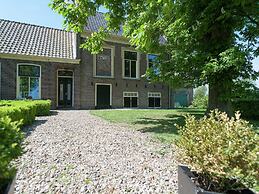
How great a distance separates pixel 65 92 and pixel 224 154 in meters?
18.1

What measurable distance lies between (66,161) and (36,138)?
7.51ft

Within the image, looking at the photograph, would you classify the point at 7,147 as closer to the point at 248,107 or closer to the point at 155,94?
the point at 248,107

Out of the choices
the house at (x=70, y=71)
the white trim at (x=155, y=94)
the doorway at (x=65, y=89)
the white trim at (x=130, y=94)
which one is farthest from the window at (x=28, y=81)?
the white trim at (x=155, y=94)

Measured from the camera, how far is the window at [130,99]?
71.7 ft

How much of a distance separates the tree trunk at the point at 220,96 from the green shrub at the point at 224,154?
7.08 m

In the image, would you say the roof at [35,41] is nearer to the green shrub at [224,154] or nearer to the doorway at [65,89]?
the doorway at [65,89]

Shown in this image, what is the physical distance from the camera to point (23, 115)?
830cm

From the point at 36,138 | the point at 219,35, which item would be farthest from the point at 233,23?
the point at 36,138

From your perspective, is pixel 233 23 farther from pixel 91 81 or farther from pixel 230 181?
pixel 91 81

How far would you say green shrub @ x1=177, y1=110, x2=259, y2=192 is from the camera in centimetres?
240

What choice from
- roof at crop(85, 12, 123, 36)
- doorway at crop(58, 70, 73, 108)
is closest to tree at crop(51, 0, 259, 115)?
doorway at crop(58, 70, 73, 108)

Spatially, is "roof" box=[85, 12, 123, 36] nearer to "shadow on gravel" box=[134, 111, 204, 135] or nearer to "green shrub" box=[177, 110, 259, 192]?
"shadow on gravel" box=[134, 111, 204, 135]

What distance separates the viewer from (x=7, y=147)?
2.23 metres

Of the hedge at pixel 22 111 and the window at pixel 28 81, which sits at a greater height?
the window at pixel 28 81
